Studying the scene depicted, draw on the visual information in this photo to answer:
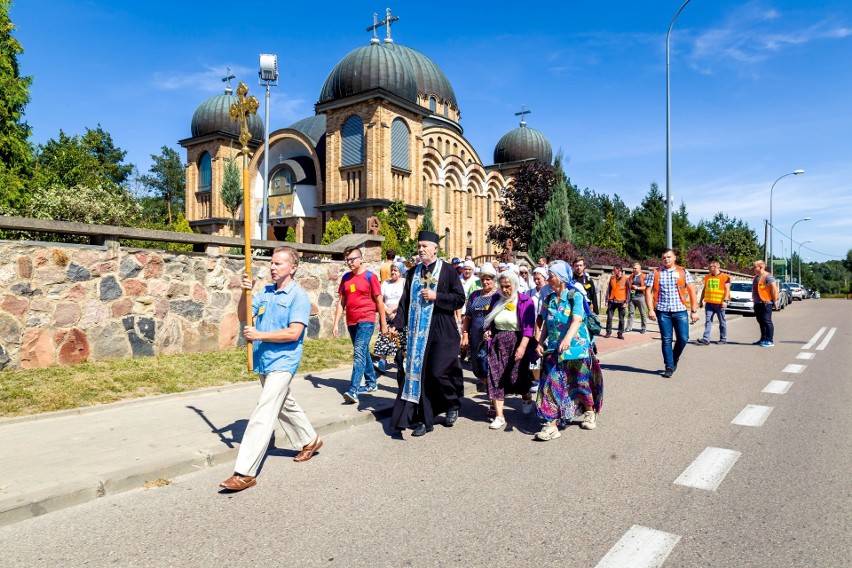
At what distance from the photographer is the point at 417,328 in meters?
5.84

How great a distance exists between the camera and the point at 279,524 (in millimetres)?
3537

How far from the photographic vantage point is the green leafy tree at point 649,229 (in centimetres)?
4616

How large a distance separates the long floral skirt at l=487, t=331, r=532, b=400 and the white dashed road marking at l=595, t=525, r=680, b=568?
2.65 metres

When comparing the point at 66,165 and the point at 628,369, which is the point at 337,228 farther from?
the point at 628,369

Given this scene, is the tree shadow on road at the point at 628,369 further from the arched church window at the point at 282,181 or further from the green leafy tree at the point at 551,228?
the arched church window at the point at 282,181

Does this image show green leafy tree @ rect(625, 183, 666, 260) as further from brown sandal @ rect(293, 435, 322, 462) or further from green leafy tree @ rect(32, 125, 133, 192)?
brown sandal @ rect(293, 435, 322, 462)

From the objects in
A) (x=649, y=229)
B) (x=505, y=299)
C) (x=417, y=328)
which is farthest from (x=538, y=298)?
(x=649, y=229)

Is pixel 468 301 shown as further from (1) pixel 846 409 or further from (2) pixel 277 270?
(1) pixel 846 409

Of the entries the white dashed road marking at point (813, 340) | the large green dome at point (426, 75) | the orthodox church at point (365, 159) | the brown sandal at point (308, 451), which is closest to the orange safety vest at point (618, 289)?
the white dashed road marking at point (813, 340)

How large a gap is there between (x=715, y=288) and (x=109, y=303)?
1238 cm

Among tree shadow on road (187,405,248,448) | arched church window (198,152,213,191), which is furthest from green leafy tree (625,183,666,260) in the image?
tree shadow on road (187,405,248,448)

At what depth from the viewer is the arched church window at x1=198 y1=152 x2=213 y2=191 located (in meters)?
51.8

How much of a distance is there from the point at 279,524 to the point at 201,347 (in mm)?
6437

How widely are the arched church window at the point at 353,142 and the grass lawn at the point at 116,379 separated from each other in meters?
30.7
